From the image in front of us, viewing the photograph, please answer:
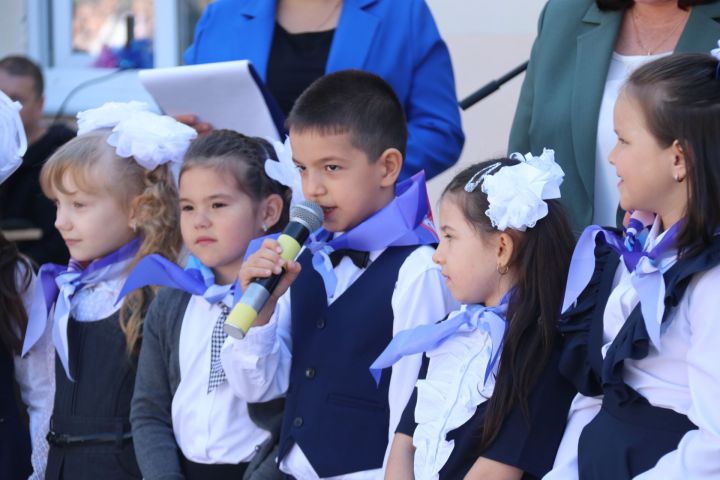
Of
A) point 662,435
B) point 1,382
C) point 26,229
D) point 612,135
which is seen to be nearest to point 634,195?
point 662,435

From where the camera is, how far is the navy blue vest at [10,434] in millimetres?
3379

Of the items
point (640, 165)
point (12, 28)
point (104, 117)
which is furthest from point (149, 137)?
point (12, 28)

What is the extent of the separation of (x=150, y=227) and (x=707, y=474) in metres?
1.91

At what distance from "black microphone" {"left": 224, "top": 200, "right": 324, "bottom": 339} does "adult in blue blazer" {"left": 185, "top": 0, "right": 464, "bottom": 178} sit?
661mm

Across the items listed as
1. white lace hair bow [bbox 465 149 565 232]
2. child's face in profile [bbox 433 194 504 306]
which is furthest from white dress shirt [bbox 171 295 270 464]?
white lace hair bow [bbox 465 149 565 232]

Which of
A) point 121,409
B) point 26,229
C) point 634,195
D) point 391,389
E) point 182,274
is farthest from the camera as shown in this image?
point 26,229

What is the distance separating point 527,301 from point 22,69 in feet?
11.9

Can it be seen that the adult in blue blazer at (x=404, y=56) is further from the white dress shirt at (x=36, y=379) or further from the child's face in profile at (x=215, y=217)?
the white dress shirt at (x=36, y=379)

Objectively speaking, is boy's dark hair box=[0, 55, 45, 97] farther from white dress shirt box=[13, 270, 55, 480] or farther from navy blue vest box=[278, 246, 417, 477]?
navy blue vest box=[278, 246, 417, 477]

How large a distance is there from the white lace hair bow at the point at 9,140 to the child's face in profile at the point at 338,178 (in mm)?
998

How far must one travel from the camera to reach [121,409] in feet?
10.9

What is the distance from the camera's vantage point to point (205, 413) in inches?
120

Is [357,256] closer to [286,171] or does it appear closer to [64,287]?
[286,171]

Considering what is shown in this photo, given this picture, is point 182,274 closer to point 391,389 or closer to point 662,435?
point 391,389
